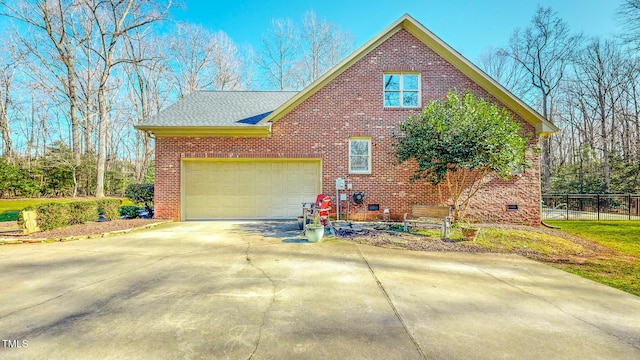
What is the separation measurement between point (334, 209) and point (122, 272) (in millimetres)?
6919

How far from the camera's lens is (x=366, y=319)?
318 cm

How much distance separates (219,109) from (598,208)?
17.0 m

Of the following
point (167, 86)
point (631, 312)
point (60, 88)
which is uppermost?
point (167, 86)

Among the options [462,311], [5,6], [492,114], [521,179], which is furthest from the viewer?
[5,6]

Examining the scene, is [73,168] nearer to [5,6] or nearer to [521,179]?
[5,6]

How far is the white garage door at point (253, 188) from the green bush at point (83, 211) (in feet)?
10.3

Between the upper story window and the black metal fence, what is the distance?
27.8 feet

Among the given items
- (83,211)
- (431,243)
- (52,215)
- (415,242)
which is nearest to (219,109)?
(83,211)

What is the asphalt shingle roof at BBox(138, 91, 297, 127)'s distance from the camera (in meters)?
10.2

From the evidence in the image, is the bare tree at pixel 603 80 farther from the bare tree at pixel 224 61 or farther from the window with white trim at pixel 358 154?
the bare tree at pixel 224 61

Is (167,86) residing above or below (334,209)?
above

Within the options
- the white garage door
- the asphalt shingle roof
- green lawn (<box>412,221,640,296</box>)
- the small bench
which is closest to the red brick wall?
the white garage door

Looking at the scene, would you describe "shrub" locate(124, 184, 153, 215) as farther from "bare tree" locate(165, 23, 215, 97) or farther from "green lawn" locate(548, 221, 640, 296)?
"bare tree" locate(165, 23, 215, 97)

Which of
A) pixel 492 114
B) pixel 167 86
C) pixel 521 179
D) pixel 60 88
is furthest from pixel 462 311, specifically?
pixel 167 86
